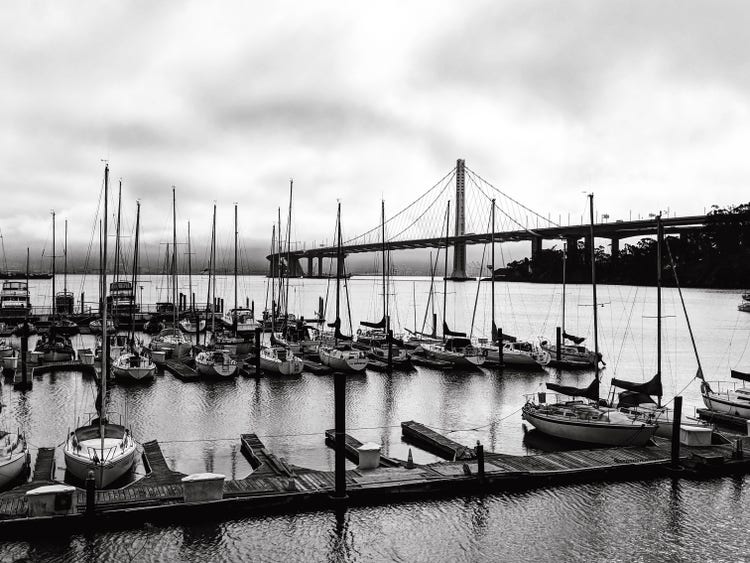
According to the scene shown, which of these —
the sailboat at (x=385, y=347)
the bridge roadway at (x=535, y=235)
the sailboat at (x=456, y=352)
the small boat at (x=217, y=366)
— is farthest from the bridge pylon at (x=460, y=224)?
the small boat at (x=217, y=366)

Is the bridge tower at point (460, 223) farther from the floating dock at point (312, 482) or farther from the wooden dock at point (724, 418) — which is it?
the floating dock at point (312, 482)

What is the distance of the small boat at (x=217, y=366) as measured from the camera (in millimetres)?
31609

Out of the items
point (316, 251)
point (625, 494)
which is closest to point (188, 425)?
point (625, 494)

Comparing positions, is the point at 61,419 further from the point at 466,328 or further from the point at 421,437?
the point at 466,328

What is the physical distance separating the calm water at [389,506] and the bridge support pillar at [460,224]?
8136cm

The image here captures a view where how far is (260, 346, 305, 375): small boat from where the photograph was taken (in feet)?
108

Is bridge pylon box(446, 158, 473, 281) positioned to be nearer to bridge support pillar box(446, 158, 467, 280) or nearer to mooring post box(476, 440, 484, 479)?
bridge support pillar box(446, 158, 467, 280)

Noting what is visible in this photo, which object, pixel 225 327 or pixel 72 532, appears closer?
pixel 72 532

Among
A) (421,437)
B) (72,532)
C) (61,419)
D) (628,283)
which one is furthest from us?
(628,283)

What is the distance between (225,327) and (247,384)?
2662 centimetres

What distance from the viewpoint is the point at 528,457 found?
57.0 ft

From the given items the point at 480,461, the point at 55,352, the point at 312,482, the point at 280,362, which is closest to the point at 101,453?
the point at 312,482

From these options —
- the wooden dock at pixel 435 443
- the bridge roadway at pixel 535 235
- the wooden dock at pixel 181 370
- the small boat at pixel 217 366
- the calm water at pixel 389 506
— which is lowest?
the calm water at pixel 389 506

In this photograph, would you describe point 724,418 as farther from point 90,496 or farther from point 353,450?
point 90,496
